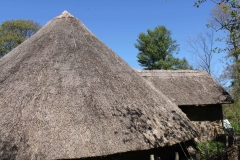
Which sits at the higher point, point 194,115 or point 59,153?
point 194,115

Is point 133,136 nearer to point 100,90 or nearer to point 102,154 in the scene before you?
point 102,154

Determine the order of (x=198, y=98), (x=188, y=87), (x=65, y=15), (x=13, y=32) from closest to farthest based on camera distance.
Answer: (x=65, y=15) → (x=198, y=98) → (x=188, y=87) → (x=13, y=32)

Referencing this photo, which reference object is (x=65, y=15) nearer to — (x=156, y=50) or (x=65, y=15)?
(x=65, y=15)

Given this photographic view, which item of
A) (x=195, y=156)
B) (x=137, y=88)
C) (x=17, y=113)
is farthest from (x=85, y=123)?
(x=195, y=156)

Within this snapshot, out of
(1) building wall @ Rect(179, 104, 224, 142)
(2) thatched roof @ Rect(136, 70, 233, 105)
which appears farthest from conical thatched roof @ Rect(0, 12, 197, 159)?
(1) building wall @ Rect(179, 104, 224, 142)

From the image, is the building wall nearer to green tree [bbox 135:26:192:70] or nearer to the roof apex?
the roof apex

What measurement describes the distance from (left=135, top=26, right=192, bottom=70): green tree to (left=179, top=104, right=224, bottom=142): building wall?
14.2 m

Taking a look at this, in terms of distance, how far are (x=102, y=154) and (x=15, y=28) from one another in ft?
76.3

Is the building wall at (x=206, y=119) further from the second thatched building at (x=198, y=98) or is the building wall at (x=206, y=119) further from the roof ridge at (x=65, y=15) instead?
the roof ridge at (x=65, y=15)

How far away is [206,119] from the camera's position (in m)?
12.6

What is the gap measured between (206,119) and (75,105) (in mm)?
8216

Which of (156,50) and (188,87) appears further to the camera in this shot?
(156,50)

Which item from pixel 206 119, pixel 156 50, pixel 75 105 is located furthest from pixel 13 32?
pixel 75 105

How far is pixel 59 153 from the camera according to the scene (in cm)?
539
